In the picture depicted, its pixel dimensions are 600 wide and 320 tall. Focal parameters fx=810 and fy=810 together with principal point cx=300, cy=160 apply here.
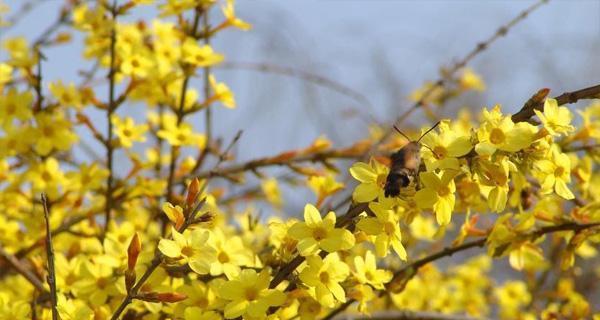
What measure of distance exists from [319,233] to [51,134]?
1054 mm

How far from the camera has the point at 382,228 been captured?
1232mm

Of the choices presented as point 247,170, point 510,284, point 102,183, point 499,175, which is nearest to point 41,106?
point 102,183

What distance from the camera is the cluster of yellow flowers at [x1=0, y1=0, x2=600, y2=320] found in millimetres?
1209

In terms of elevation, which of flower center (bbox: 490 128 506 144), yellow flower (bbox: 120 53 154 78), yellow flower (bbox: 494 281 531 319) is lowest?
yellow flower (bbox: 494 281 531 319)

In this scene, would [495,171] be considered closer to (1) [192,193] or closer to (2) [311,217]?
(2) [311,217]

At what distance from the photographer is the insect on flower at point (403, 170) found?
3.76ft

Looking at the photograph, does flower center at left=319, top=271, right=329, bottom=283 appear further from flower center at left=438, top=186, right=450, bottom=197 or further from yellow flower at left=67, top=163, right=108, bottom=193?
yellow flower at left=67, top=163, right=108, bottom=193

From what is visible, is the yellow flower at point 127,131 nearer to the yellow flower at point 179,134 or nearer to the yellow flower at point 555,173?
the yellow flower at point 179,134

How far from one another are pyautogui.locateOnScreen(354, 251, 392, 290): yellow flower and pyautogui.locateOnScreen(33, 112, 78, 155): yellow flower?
0.95m

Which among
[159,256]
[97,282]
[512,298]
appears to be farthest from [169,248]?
[512,298]

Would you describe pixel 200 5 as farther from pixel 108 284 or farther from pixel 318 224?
pixel 318 224

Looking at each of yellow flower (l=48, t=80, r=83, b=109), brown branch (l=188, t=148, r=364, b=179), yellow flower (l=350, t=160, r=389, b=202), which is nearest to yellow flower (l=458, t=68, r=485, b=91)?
brown branch (l=188, t=148, r=364, b=179)

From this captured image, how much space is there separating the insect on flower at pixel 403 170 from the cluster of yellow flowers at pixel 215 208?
0.02 m

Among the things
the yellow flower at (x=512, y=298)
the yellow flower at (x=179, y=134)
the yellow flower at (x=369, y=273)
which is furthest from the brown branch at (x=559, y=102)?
the yellow flower at (x=512, y=298)
